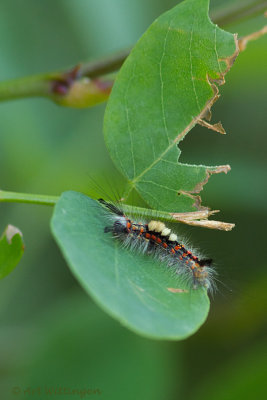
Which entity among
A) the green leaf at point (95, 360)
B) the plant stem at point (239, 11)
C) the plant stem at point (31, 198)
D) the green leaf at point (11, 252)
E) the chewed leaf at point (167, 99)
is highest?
the plant stem at point (239, 11)

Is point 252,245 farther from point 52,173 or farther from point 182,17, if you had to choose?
point 182,17

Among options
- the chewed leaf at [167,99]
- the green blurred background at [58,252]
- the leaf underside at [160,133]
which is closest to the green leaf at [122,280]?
the leaf underside at [160,133]

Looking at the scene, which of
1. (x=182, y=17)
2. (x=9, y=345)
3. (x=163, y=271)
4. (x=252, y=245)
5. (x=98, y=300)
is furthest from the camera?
(x=252, y=245)

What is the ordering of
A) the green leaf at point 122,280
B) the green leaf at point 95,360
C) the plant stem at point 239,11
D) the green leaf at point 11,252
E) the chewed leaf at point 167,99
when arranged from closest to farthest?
the green leaf at point 122,280, the chewed leaf at point 167,99, the green leaf at point 11,252, the plant stem at point 239,11, the green leaf at point 95,360

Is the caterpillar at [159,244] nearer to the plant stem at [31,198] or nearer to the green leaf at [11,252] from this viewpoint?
the plant stem at [31,198]

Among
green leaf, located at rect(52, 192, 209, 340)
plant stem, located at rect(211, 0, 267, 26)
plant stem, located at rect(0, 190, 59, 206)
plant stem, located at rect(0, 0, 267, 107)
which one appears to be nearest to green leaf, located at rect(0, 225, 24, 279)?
plant stem, located at rect(0, 190, 59, 206)

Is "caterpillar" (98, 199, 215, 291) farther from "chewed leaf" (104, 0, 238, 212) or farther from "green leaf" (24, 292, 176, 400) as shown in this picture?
"green leaf" (24, 292, 176, 400)

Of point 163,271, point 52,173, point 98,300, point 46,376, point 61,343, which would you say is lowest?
point 46,376

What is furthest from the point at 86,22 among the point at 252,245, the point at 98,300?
the point at 98,300
